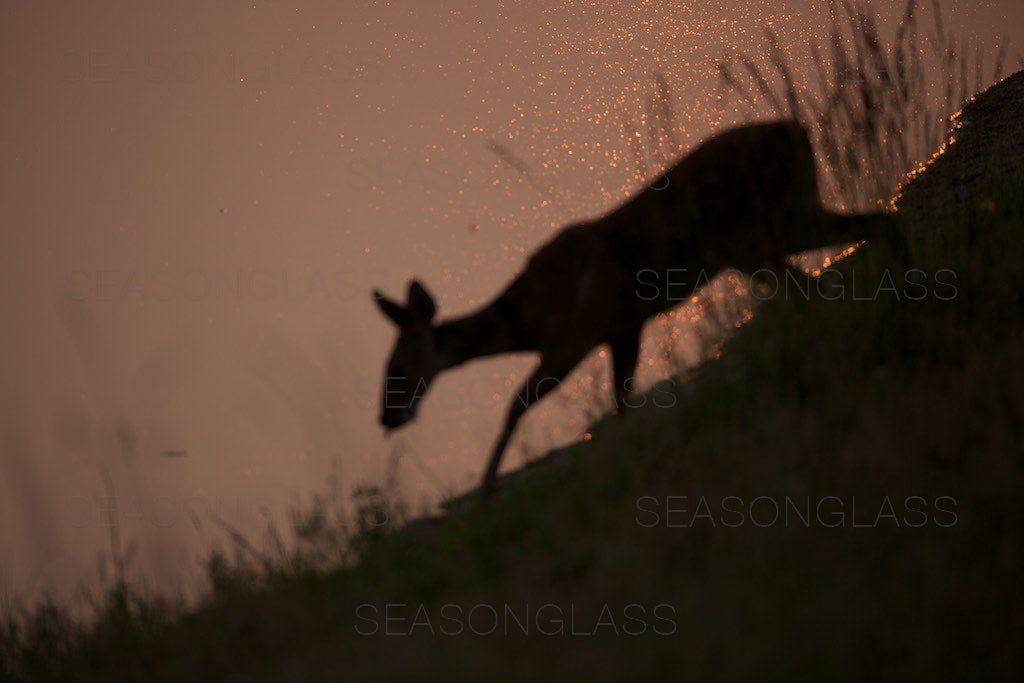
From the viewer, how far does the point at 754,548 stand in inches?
169

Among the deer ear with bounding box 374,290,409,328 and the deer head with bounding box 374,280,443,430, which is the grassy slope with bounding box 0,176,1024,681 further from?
the deer ear with bounding box 374,290,409,328

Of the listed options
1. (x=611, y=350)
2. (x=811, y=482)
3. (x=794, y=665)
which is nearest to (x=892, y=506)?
(x=811, y=482)

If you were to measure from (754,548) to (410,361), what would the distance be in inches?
159

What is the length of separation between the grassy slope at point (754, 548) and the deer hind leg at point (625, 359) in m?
1.31

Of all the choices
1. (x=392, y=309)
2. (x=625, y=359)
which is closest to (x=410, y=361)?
(x=392, y=309)

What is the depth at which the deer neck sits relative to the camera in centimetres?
800

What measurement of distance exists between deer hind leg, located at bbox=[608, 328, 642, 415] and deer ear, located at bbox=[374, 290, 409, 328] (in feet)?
4.30

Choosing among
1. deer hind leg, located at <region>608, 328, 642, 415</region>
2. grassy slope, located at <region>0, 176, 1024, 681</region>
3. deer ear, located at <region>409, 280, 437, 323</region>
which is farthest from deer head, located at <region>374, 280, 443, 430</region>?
grassy slope, located at <region>0, 176, 1024, 681</region>

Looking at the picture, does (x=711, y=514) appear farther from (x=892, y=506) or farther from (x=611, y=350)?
(x=611, y=350)

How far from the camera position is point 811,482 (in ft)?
15.4

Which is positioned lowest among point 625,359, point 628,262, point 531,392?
point 625,359

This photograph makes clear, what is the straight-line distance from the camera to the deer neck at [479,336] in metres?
8.00

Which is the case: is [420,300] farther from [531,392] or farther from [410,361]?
[531,392]

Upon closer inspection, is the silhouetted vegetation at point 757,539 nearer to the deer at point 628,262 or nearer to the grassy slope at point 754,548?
the grassy slope at point 754,548
